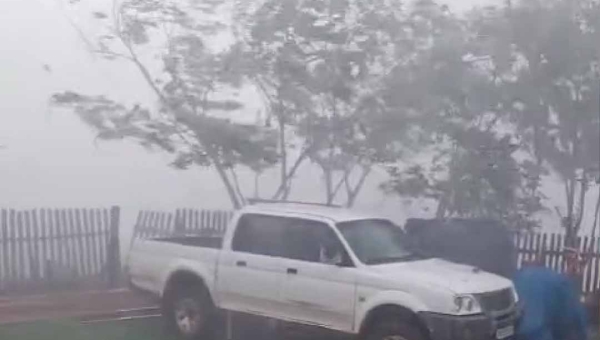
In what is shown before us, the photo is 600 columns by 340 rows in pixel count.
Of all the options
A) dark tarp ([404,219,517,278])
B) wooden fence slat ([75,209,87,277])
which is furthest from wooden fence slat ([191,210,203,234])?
dark tarp ([404,219,517,278])

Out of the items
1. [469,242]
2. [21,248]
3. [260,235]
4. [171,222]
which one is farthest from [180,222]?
[469,242]

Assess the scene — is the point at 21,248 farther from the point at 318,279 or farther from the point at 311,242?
the point at 318,279

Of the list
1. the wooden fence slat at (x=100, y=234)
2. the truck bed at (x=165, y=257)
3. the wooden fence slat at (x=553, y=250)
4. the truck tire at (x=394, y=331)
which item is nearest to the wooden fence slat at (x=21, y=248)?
the wooden fence slat at (x=100, y=234)

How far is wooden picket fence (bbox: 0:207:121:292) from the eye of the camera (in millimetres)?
14953

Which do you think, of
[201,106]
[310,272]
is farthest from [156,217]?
[310,272]

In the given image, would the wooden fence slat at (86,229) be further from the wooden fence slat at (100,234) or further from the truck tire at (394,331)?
the truck tire at (394,331)

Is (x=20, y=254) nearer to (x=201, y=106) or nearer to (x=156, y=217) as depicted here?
(x=156, y=217)

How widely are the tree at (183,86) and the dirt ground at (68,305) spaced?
6.61 feet

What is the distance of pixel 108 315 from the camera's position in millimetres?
13500

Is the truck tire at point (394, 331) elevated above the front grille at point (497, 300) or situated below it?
below

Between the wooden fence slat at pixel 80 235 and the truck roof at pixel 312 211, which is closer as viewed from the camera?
the truck roof at pixel 312 211

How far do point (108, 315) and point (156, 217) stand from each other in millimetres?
2126

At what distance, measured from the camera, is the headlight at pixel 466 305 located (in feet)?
34.3

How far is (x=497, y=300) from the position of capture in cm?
1106
